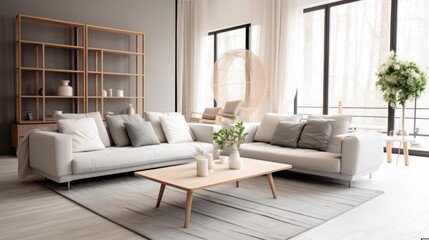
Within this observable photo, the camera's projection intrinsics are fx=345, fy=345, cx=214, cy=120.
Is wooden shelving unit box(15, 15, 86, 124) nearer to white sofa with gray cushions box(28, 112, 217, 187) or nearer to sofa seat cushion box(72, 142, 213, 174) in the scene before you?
white sofa with gray cushions box(28, 112, 217, 187)

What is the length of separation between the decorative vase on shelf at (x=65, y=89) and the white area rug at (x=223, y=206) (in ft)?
8.36

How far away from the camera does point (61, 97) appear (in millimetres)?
6016

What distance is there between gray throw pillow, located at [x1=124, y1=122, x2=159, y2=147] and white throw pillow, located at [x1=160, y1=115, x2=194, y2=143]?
26 centimetres

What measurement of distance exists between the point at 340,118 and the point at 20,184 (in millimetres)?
3830

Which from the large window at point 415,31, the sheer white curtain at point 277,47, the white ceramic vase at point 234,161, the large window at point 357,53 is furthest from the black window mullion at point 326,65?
the white ceramic vase at point 234,161

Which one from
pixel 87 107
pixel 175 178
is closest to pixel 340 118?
pixel 175 178

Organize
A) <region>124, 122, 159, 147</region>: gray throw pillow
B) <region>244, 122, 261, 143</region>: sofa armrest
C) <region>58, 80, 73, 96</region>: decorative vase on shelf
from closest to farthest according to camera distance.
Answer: <region>124, 122, 159, 147</region>: gray throw pillow → <region>244, 122, 261, 143</region>: sofa armrest → <region>58, 80, 73, 96</region>: decorative vase on shelf

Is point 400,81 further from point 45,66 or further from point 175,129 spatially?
point 45,66

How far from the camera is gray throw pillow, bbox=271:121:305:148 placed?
14.5 ft

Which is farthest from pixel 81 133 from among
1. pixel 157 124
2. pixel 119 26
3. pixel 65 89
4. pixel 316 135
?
pixel 119 26

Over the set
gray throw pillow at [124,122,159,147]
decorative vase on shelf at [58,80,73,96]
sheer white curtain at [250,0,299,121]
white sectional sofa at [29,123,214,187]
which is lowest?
white sectional sofa at [29,123,214,187]

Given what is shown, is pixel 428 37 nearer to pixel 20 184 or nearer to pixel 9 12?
pixel 20 184

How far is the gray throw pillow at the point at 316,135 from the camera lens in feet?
13.7

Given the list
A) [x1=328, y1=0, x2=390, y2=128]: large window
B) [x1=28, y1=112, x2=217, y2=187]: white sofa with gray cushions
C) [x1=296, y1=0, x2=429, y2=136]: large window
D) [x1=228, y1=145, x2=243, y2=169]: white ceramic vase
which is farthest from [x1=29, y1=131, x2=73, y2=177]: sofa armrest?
[x1=328, y1=0, x2=390, y2=128]: large window
